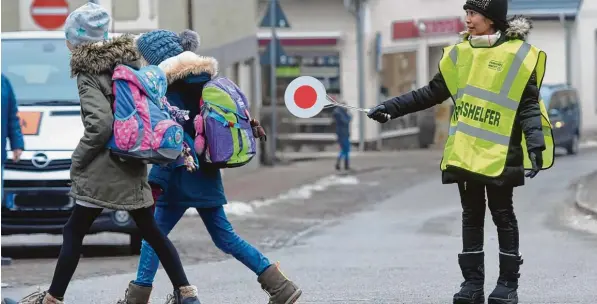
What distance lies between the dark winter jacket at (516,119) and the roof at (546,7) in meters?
30.4

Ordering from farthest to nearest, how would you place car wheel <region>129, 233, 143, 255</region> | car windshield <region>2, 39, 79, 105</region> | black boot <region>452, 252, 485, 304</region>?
car windshield <region>2, 39, 79, 105</region> → car wheel <region>129, 233, 143, 255</region> → black boot <region>452, 252, 485, 304</region>

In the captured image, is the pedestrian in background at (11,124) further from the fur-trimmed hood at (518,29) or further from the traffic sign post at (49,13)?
the traffic sign post at (49,13)

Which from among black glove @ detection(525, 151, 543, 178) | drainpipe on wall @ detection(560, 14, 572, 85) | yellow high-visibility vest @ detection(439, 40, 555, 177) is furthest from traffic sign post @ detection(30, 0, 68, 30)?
drainpipe on wall @ detection(560, 14, 572, 85)

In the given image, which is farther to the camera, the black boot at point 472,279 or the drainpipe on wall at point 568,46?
the drainpipe on wall at point 568,46

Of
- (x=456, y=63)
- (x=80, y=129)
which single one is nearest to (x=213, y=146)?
(x=456, y=63)

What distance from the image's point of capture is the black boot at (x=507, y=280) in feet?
24.3

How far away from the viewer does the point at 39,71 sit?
42.2ft

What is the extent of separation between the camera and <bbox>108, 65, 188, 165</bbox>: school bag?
272 inches

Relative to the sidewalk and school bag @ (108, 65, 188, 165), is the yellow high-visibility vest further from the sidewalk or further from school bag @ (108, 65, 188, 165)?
the sidewalk

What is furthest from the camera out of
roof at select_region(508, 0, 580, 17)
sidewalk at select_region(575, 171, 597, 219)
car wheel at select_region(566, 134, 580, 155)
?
roof at select_region(508, 0, 580, 17)

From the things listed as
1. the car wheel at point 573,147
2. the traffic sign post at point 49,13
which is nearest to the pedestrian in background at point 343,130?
the car wheel at point 573,147

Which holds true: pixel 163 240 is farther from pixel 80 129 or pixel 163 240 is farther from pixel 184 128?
pixel 80 129

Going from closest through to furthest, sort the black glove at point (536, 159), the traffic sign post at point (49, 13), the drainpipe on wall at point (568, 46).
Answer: the black glove at point (536, 159) < the traffic sign post at point (49, 13) < the drainpipe on wall at point (568, 46)

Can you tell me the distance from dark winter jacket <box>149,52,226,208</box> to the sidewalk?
8.64 m
